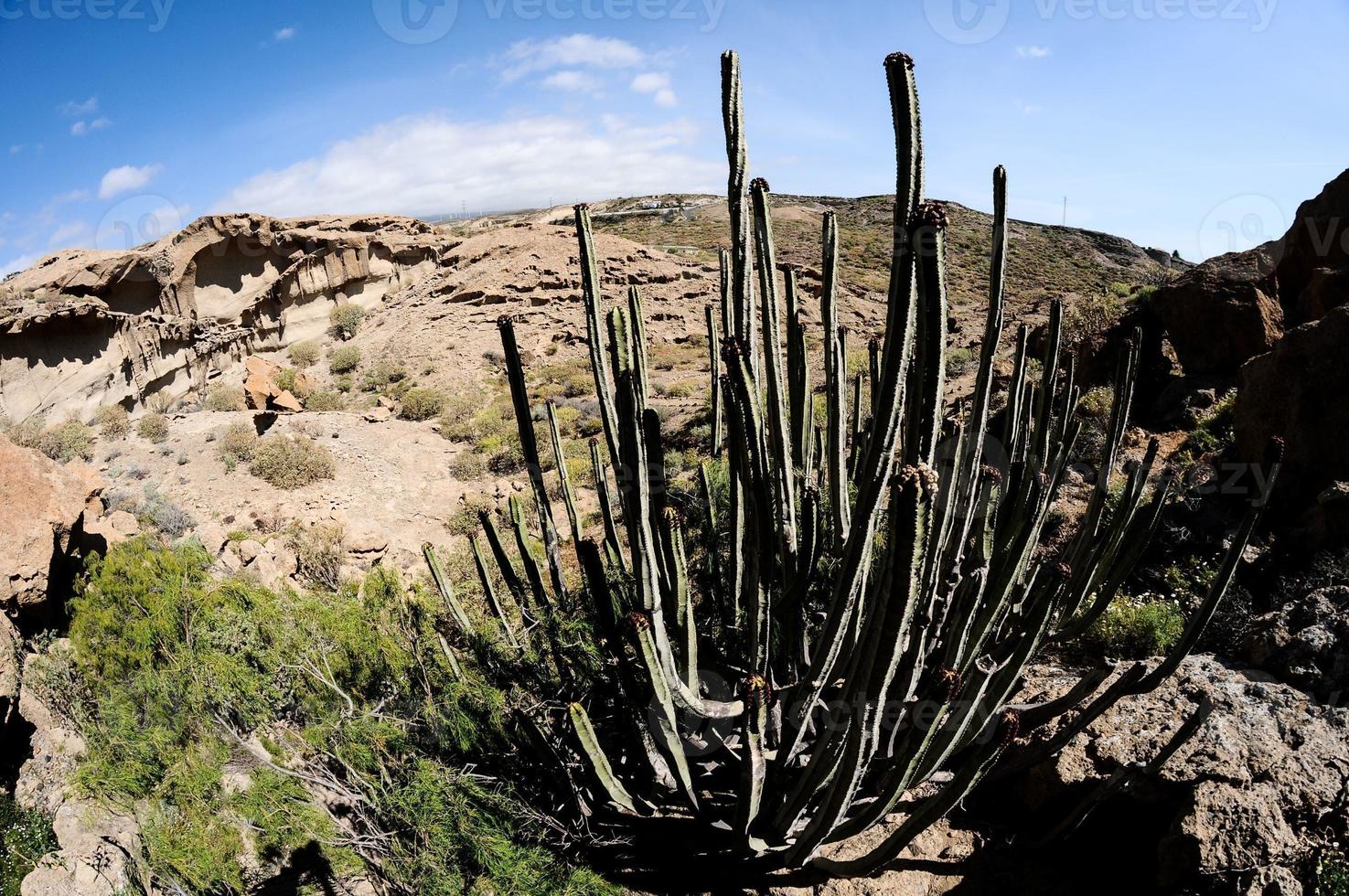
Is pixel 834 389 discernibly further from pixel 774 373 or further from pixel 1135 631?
pixel 1135 631

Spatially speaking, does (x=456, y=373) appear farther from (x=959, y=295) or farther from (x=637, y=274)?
(x=959, y=295)

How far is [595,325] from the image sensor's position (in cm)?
389

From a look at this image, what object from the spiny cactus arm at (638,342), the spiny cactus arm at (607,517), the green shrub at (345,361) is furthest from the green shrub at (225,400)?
the spiny cactus arm at (638,342)

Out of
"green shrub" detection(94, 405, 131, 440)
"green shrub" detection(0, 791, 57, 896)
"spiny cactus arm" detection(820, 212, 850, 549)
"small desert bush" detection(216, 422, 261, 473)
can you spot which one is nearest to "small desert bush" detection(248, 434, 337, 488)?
"small desert bush" detection(216, 422, 261, 473)

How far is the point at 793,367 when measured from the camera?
4188 millimetres

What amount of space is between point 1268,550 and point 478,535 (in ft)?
32.3

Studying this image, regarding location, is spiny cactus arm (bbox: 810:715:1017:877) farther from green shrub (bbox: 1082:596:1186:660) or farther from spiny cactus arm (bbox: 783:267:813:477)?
green shrub (bbox: 1082:596:1186:660)

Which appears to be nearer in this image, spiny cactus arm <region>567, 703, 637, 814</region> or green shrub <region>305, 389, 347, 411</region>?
spiny cactus arm <region>567, 703, 637, 814</region>

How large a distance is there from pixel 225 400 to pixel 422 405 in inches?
236

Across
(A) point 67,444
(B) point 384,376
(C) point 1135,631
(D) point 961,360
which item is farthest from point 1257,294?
(A) point 67,444

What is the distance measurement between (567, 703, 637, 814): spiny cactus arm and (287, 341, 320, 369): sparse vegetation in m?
21.1

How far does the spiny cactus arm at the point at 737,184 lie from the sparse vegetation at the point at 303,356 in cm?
2135

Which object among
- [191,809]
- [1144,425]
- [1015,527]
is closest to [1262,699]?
[1015,527]

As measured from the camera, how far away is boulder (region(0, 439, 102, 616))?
7367 mm
